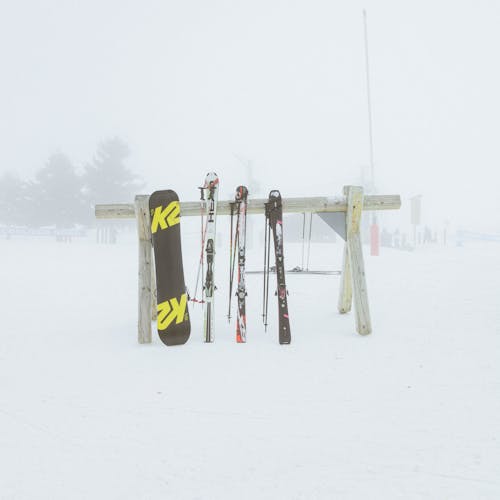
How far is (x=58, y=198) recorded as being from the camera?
28109 millimetres

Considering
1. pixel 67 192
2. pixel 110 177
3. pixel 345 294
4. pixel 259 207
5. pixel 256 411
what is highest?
pixel 110 177

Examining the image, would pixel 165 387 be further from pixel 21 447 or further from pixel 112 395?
pixel 21 447

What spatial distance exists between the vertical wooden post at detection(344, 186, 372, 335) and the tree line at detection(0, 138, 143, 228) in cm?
2742

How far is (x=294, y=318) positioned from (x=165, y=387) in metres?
2.55

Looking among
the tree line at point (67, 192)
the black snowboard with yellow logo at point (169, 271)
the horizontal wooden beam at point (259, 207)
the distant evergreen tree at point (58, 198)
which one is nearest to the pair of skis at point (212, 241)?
the horizontal wooden beam at point (259, 207)

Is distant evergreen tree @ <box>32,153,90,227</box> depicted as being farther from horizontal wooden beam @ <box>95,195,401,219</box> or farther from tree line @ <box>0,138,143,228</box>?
horizontal wooden beam @ <box>95,195,401,219</box>

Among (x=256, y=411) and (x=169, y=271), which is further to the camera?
(x=169, y=271)

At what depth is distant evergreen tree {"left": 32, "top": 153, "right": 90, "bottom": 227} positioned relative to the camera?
92.3 ft

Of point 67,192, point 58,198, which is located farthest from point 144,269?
point 58,198

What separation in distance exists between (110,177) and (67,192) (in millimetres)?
3235

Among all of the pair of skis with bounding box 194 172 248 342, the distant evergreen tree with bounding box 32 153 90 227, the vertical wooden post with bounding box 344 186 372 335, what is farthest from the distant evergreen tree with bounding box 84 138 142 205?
the vertical wooden post with bounding box 344 186 372 335

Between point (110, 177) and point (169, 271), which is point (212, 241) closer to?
point (169, 271)

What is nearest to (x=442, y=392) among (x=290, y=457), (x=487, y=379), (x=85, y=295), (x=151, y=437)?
(x=487, y=379)

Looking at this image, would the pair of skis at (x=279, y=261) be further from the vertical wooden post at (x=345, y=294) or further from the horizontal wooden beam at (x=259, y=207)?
the vertical wooden post at (x=345, y=294)
